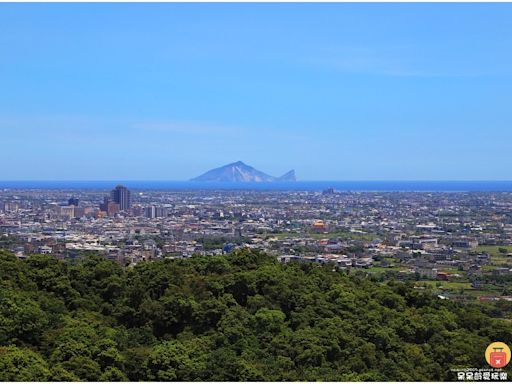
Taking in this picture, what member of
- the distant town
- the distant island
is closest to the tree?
the distant town

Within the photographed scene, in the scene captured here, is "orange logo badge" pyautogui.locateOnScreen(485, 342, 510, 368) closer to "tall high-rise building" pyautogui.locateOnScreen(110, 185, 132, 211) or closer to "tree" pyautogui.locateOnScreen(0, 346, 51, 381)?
"tree" pyautogui.locateOnScreen(0, 346, 51, 381)

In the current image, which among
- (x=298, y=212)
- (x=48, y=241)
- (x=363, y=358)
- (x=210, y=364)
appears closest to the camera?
(x=210, y=364)

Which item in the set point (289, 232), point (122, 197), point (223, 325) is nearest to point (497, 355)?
point (223, 325)

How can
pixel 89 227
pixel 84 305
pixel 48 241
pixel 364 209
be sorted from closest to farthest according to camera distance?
pixel 84 305, pixel 48 241, pixel 89 227, pixel 364 209

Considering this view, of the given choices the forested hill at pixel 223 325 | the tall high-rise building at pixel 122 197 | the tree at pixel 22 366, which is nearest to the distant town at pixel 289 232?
the tall high-rise building at pixel 122 197

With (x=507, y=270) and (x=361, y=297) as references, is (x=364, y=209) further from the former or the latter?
(x=361, y=297)

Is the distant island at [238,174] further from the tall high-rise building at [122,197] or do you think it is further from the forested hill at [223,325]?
the forested hill at [223,325]

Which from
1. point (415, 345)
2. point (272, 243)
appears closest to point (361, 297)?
point (415, 345)
